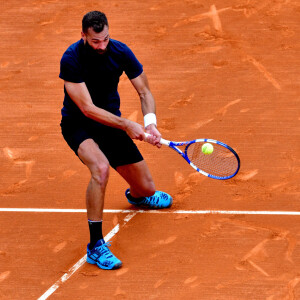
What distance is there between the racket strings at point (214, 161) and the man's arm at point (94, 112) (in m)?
0.68

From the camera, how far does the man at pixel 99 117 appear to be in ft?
20.7

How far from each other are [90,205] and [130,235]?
2.50ft

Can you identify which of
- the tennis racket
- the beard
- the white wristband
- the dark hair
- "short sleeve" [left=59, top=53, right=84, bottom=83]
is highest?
the dark hair

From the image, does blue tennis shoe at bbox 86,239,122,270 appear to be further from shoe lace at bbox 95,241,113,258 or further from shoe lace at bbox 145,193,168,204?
shoe lace at bbox 145,193,168,204

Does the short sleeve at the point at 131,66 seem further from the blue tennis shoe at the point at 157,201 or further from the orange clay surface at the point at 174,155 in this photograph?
the orange clay surface at the point at 174,155

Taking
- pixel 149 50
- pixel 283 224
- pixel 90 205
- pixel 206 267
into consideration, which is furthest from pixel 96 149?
pixel 149 50

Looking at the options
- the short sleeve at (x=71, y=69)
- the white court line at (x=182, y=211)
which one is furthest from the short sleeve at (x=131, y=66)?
the white court line at (x=182, y=211)

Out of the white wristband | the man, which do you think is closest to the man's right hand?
the man

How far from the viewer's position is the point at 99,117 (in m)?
6.36

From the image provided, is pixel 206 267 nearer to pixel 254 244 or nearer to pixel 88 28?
pixel 254 244

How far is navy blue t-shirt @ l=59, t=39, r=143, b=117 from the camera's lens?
634 centimetres

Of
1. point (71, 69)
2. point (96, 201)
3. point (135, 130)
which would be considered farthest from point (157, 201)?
point (71, 69)

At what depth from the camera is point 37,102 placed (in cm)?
970

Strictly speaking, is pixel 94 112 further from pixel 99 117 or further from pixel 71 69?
pixel 71 69
